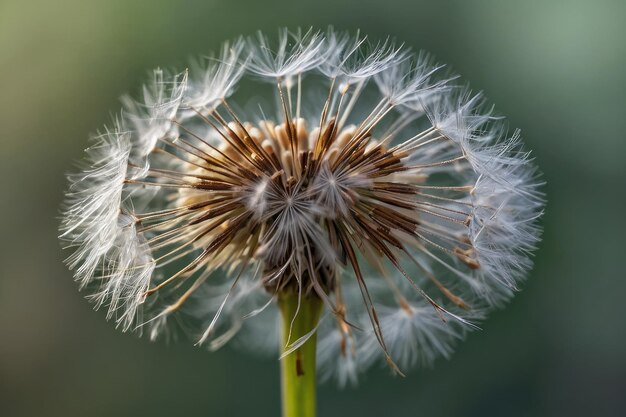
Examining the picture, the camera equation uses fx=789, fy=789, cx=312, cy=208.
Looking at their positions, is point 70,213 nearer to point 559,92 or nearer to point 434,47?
point 434,47

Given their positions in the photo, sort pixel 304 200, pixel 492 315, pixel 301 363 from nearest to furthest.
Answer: pixel 304 200 < pixel 301 363 < pixel 492 315

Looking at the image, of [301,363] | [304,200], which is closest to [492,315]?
[301,363]

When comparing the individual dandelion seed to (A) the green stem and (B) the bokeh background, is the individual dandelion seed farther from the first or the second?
(B) the bokeh background

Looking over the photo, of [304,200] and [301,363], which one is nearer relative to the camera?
[304,200]

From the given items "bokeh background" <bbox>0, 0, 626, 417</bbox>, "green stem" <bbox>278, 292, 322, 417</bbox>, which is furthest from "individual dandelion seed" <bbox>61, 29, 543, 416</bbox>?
"bokeh background" <bbox>0, 0, 626, 417</bbox>

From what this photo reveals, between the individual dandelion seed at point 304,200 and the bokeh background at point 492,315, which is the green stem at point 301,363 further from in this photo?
the bokeh background at point 492,315

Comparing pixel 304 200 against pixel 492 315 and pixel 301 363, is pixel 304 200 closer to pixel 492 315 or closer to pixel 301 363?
pixel 301 363

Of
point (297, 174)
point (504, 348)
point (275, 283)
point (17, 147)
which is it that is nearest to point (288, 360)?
point (275, 283)
